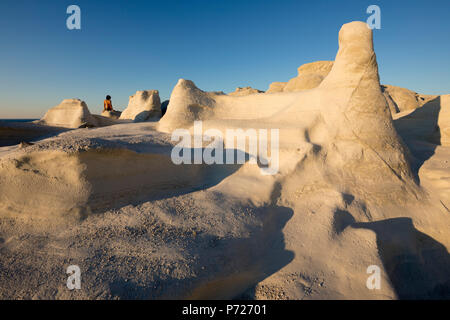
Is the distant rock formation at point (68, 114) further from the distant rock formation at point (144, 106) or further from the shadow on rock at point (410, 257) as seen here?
the shadow on rock at point (410, 257)

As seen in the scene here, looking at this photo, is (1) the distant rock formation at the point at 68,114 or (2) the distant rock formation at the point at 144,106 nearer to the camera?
(1) the distant rock formation at the point at 68,114

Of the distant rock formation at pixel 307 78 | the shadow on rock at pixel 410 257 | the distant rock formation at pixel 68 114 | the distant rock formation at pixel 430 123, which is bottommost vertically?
the shadow on rock at pixel 410 257

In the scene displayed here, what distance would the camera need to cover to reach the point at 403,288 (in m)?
2.34

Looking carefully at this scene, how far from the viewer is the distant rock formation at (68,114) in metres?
8.95

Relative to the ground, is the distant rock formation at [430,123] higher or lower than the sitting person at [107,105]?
lower
